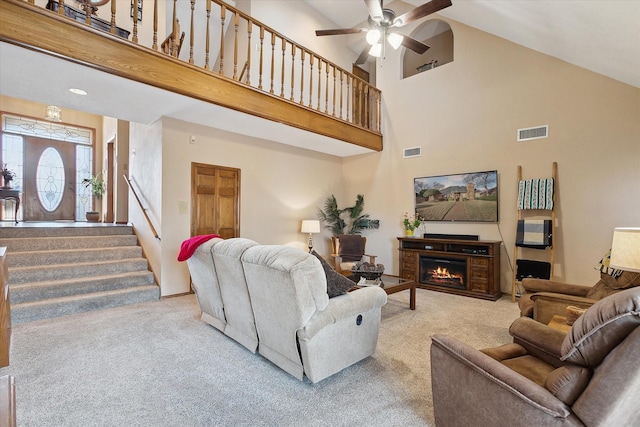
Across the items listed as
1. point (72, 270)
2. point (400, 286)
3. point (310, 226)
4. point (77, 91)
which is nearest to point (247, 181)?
point (310, 226)

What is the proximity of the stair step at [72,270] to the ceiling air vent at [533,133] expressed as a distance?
6.33m

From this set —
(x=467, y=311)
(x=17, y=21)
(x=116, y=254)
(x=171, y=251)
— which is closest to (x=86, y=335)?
(x=171, y=251)

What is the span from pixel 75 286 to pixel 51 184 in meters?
6.09

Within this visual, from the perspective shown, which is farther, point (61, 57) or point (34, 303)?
point (34, 303)

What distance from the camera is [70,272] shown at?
4.21 m

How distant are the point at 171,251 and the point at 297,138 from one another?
9.40 feet

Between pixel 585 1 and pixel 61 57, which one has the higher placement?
pixel 585 1

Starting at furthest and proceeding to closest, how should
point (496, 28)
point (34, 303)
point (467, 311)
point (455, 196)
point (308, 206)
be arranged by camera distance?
point (308, 206), point (455, 196), point (496, 28), point (467, 311), point (34, 303)

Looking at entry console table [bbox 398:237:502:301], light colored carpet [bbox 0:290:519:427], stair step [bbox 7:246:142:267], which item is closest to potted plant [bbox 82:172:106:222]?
stair step [bbox 7:246:142:267]

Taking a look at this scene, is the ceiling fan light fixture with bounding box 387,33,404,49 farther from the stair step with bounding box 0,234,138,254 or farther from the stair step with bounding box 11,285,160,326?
the stair step with bounding box 0,234,138,254

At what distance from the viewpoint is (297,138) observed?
5555mm

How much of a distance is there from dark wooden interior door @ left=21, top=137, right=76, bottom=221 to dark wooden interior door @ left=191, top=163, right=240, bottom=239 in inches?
241

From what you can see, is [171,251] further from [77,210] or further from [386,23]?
[77,210]

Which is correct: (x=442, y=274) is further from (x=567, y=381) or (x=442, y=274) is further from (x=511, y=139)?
(x=567, y=381)
